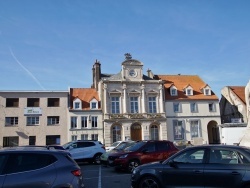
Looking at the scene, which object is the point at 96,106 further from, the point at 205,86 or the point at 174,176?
the point at 174,176

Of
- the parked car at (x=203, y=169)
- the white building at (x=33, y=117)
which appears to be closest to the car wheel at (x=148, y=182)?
the parked car at (x=203, y=169)

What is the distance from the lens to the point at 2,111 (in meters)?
38.4

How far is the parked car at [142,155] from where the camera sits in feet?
47.0

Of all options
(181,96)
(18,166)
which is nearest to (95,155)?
(18,166)

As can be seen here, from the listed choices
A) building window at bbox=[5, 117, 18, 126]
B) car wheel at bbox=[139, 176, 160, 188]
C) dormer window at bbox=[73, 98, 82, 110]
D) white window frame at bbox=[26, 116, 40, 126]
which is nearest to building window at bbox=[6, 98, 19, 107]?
building window at bbox=[5, 117, 18, 126]

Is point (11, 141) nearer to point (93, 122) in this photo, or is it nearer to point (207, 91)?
point (93, 122)

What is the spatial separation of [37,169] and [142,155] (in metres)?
8.96

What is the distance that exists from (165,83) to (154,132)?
9.52m

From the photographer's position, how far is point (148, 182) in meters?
8.21

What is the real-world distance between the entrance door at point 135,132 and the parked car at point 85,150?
20355 mm

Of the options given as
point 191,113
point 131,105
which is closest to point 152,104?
point 131,105

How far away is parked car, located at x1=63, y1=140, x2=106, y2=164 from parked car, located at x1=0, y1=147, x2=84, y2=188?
14245mm

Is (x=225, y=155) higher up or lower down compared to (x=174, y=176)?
higher up

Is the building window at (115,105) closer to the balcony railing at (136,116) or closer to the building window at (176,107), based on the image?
the balcony railing at (136,116)
